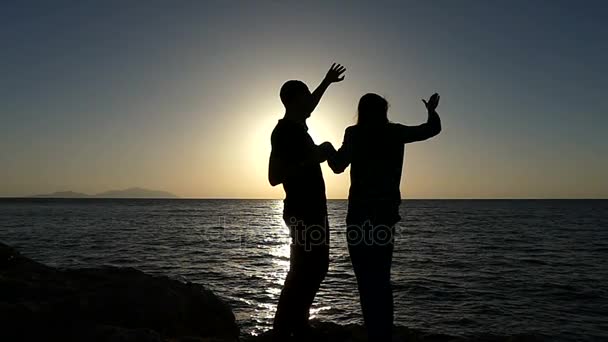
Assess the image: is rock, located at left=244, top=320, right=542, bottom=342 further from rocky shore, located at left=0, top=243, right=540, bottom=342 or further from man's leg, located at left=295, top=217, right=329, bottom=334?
man's leg, located at left=295, top=217, right=329, bottom=334

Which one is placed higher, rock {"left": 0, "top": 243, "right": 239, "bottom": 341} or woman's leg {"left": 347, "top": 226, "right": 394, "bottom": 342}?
woman's leg {"left": 347, "top": 226, "right": 394, "bottom": 342}

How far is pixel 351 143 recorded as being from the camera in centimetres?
404

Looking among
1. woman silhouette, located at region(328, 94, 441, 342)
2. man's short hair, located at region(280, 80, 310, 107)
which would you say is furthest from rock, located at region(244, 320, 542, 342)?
man's short hair, located at region(280, 80, 310, 107)

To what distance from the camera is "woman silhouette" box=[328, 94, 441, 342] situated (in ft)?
12.9

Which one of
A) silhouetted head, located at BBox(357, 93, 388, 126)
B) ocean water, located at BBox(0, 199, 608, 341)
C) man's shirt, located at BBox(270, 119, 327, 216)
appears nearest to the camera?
silhouetted head, located at BBox(357, 93, 388, 126)

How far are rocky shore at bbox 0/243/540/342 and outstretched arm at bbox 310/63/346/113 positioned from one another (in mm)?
2540

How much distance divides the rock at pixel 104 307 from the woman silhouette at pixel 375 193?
7.53 ft

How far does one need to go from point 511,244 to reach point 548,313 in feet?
80.0

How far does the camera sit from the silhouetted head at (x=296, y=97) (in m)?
4.55

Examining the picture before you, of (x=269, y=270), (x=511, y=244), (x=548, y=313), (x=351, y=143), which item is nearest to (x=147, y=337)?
(x=351, y=143)

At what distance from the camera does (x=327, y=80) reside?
15.5 feet

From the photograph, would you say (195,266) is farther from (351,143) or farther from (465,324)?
(351,143)

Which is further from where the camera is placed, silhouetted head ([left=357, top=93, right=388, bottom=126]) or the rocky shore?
the rocky shore

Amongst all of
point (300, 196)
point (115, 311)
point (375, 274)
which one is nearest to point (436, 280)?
point (115, 311)
